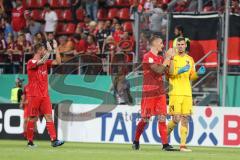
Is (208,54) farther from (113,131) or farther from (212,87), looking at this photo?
(113,131)

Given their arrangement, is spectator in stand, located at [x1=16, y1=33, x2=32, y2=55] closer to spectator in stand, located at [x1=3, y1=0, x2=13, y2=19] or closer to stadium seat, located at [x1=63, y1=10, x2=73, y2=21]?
stadium seat, located at [x1=63, y1=10, x2=73, y2=21]

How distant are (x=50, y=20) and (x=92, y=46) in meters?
4.27

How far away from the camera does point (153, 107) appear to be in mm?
17688

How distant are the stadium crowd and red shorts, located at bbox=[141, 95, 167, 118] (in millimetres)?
7824

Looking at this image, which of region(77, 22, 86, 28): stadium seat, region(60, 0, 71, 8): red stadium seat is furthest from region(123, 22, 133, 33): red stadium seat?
region(60, 0, 71, 8): red stadium seat

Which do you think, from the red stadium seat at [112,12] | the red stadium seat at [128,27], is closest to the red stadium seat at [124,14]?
the red stadium seat at [112,12]

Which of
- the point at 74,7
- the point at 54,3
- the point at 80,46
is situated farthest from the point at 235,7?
the point at 54,3

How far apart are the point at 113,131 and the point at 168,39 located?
379cm

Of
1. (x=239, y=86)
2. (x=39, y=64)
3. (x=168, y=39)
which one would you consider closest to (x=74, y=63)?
(x=168, y=39)

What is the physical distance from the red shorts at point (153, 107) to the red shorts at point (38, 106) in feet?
7.75

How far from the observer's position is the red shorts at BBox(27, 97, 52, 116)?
18.9 meters

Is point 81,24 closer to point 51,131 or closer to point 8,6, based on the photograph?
point 8,6

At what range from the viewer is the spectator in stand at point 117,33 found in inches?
1085

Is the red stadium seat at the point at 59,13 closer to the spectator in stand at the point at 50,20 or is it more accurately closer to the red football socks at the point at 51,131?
the spectator in stand at the point at 50,20
